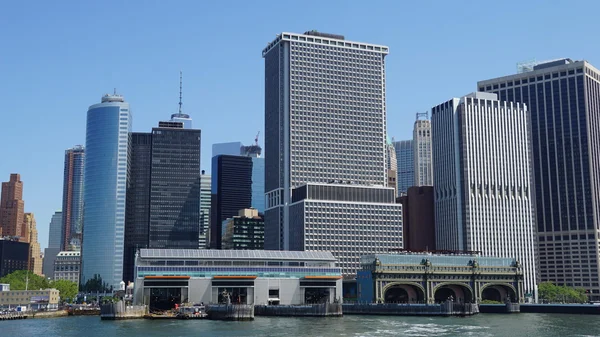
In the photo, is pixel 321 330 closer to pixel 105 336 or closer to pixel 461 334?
pixel 461 334

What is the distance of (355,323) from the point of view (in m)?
184

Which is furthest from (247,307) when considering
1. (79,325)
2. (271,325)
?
(79,325)

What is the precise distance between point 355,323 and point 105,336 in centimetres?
6437

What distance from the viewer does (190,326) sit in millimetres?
172000

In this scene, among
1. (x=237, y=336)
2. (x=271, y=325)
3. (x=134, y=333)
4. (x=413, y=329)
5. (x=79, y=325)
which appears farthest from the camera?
(x=79, y=325)

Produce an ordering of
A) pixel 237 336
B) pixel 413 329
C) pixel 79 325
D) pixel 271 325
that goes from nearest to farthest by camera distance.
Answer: pixel 237 336 < pixel 413 329 < pixel 271 325 < pixel 79 325

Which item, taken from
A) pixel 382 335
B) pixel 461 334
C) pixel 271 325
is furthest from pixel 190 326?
pixel 461 334

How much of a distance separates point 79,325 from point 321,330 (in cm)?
6707

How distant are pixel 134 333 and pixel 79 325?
40.7 metres

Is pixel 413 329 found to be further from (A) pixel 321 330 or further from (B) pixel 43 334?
(B) pixel 43 334

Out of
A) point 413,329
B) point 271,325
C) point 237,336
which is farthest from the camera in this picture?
point 271,325

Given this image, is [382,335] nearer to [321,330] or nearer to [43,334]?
[321,330]

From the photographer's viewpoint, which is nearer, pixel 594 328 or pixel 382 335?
pixel 382 335

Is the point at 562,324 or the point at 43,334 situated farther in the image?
the point at 562,324
